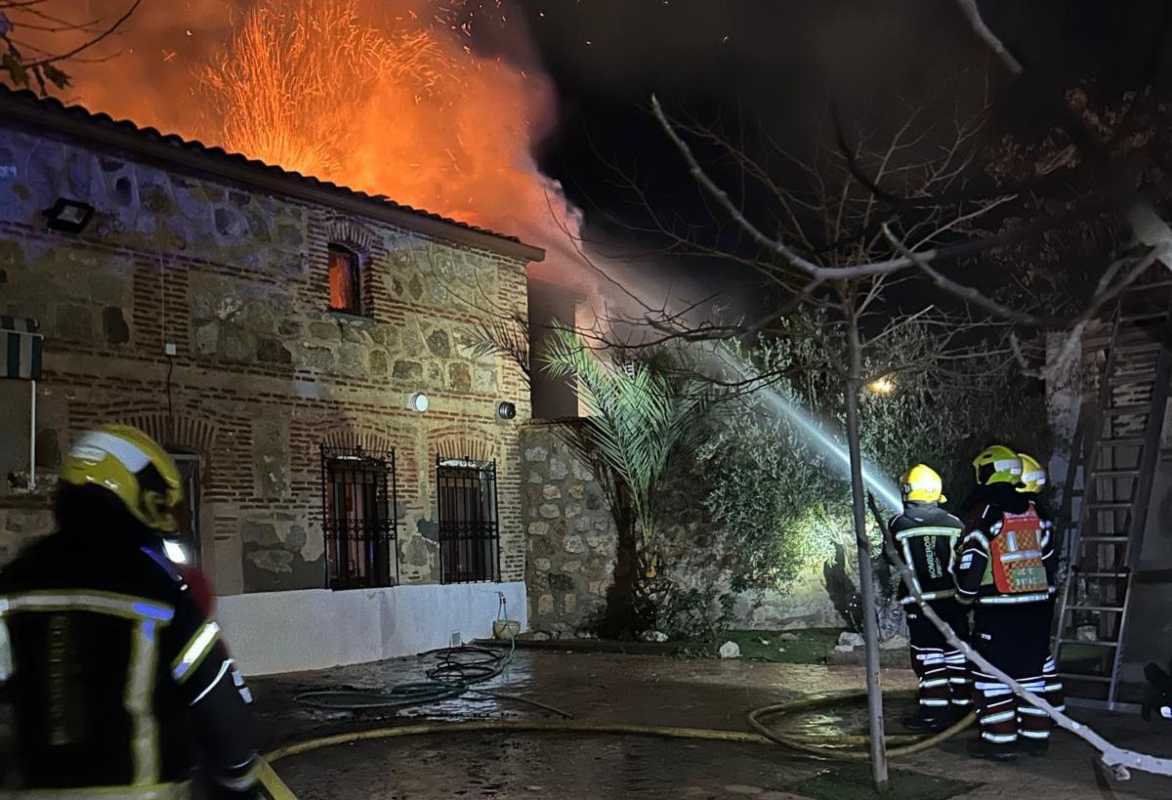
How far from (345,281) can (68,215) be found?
13.3 ft

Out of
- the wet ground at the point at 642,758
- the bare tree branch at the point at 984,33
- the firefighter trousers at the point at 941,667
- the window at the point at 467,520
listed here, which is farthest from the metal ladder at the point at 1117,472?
the window at the point at 467,520

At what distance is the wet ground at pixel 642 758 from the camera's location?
21.6 feet

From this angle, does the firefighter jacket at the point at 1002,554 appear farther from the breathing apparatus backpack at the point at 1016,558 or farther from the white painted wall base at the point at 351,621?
the white painted wall base at the point at 351,621

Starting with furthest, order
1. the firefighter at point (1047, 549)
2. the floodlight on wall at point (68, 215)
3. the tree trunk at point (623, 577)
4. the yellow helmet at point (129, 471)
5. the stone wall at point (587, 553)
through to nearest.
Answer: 1. the tree trunk at point (623, 577)
2. the stone wall at point (587, 553)
3. the floodlight on wall at point (68, 215)
4. the firefighter at point (1047, 549)
5. the yellow helmet at point (129, 471)

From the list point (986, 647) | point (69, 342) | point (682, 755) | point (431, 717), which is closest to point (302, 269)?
point (69, 342)

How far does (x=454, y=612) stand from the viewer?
14.8m

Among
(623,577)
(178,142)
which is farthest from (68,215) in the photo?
(623,577)

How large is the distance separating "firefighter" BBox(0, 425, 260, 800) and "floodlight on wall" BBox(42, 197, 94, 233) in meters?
8.43

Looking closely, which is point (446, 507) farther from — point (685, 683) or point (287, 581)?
point (685, 683)

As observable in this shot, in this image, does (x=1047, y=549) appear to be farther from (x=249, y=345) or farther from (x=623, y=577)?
(x=249, y=345)

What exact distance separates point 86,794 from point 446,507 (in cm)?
1211

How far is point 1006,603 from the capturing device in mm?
7039

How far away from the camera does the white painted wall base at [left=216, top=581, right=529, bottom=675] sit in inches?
480

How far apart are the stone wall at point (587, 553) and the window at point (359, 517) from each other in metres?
2.49
